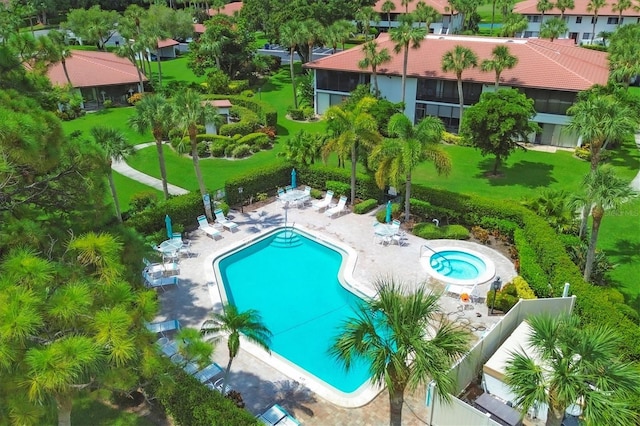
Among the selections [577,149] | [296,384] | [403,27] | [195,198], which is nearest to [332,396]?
[296,384]

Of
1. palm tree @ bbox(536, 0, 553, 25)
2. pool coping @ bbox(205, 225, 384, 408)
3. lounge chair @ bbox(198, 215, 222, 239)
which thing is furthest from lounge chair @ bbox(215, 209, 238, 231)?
palm tree @ bbox(536, 0, 553, 25)

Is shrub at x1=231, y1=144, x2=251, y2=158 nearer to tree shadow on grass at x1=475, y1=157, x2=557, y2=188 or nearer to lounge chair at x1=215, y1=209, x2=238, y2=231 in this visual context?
lounge chair at x1=215, y1=209, x2=238, y2=231

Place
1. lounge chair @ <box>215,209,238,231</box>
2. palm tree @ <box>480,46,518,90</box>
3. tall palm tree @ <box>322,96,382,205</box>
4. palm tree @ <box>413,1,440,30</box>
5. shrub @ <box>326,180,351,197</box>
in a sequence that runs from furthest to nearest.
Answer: palm tree @ <box>413,1,440,30</box>, palm tree @ <box>480,46,518,90</box>, shrub @ <box>326,180,351,197</box>, tall palm tree @ <box>322,96,382,205</box>, lounge chair @ <box>215,209,238,231</box>

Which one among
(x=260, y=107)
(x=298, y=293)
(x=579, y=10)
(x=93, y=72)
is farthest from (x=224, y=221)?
(x=579, y=10)

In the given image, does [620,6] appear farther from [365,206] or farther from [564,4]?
[365,206]

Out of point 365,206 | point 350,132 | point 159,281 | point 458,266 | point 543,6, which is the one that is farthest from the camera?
point 543,6

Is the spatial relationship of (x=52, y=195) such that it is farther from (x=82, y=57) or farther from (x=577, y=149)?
(x=82, y=57)
